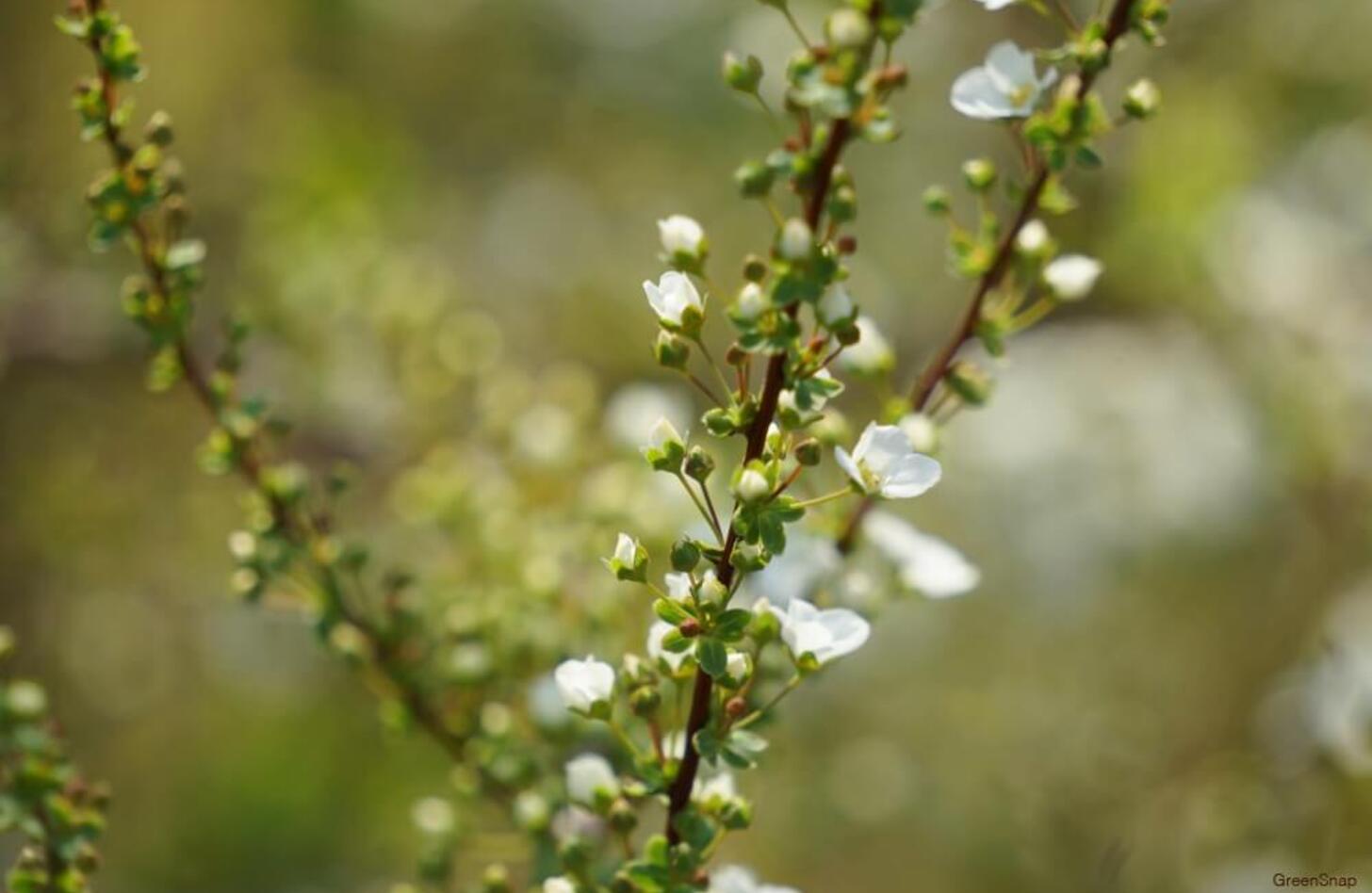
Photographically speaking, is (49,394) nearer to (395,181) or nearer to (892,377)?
(395,181)

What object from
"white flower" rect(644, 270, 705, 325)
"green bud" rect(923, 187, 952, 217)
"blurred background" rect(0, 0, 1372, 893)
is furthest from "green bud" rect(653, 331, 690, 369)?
"blurred background" rect(0, 0, 1372, 893)

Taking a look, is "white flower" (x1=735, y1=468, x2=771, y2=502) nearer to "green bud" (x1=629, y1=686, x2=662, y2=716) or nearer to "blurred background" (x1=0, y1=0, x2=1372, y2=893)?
"green bud" (x1=629, y1=686, x2=662, y2=716)

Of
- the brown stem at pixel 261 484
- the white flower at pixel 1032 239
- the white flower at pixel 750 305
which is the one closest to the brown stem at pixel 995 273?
the white flower at pixel 1032 239

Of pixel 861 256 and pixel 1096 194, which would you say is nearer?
pixel 1096 194

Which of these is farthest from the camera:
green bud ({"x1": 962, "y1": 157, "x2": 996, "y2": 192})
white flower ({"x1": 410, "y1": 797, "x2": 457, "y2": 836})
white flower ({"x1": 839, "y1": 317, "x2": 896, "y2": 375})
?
white flower ({"x1": 410, "y1": 797, "x2": 457, "y2": 836})

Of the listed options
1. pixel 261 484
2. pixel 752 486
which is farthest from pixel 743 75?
pixel 261 484

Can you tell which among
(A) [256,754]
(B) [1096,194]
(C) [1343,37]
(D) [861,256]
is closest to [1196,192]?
(B) [1096,194]
